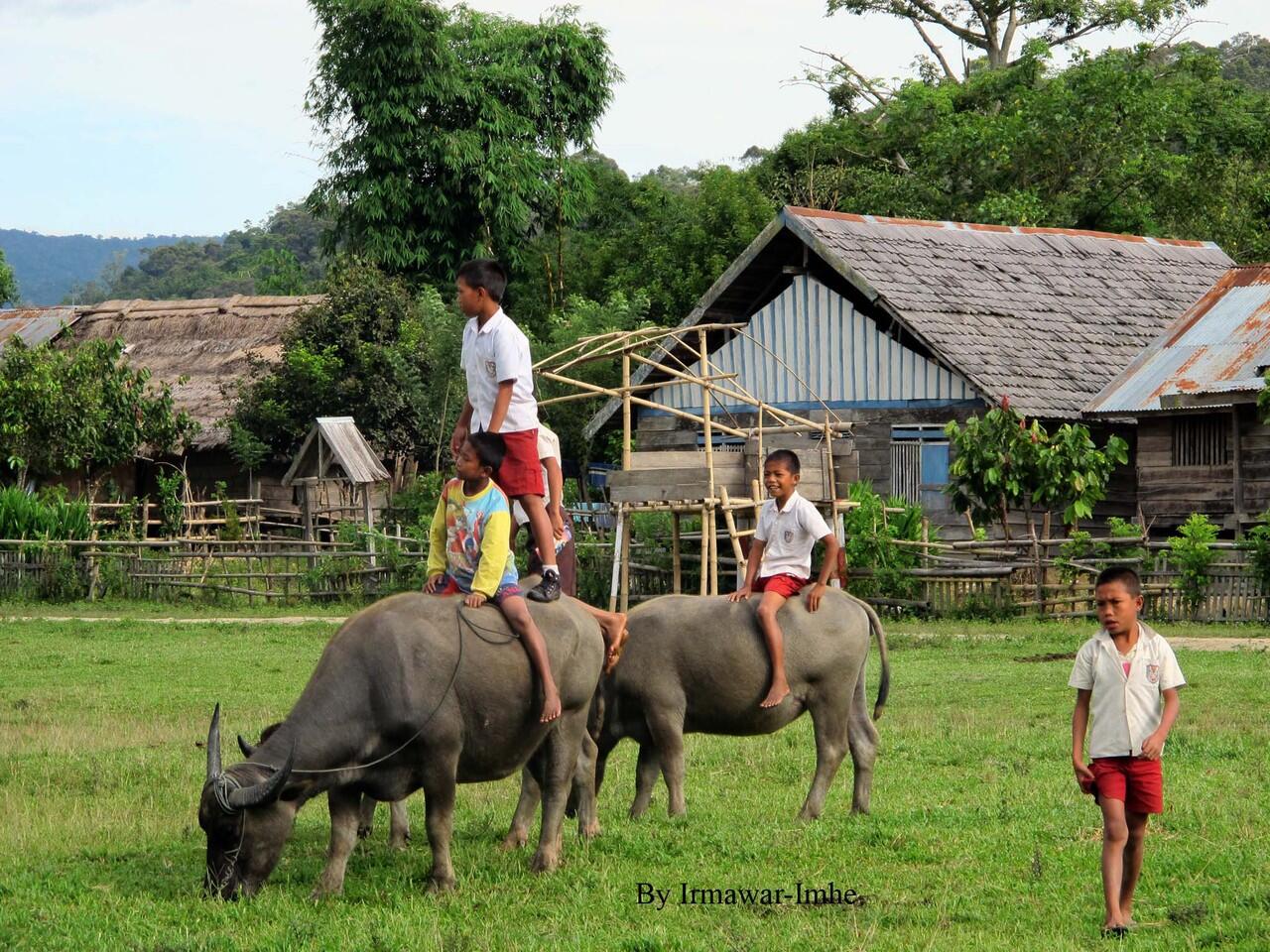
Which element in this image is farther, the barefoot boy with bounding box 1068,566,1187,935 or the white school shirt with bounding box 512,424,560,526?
the white school shirt with bounding box 512,424,560,526

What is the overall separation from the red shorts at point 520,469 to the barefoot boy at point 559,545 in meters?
0.18

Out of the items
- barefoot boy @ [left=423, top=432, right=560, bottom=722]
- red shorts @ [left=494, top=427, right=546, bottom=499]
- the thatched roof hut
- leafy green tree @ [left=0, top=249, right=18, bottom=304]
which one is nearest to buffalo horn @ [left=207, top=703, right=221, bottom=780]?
barefoot boy @ [left=423, top=432, right=560, bottom=722]

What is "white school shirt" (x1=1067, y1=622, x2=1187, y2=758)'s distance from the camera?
248 inches

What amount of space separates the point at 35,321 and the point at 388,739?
33.4 m

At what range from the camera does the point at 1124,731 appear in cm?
629

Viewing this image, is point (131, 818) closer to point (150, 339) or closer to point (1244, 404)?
point (1244, 404)

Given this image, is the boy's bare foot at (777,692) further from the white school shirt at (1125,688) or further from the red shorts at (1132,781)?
the red shorts at (1132,781)

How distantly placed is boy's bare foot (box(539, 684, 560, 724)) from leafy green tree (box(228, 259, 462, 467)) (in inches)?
870

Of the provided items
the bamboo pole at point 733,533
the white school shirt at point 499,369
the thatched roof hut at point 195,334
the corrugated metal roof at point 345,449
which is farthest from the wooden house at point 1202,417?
the thatched roof hut at point 195,334

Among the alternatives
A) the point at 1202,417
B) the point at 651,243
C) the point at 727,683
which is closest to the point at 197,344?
the point at 651,243

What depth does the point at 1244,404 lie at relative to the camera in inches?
839

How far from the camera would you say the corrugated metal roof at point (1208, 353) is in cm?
2197

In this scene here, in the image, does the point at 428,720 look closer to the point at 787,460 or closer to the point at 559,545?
the point at 559,545

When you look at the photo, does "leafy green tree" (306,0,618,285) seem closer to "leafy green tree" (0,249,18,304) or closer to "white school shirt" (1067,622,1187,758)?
"leafy green tree" (0,249,18,304)
